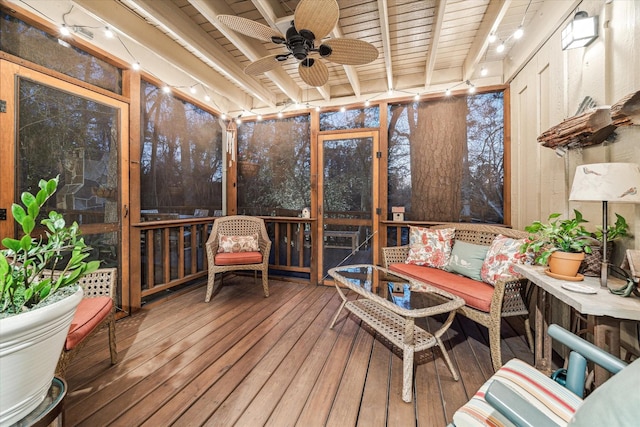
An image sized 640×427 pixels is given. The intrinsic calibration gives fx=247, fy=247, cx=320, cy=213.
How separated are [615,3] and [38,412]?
10.4 ft

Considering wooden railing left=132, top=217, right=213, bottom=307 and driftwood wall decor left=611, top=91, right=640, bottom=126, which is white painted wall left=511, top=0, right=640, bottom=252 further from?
wooden railing left=132, top=217, right=213, bottom=307

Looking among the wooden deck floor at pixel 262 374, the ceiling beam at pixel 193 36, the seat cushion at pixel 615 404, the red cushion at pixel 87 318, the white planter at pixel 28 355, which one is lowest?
the wooden deck floor at pixel 262 374

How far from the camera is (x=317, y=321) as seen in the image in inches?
98.7

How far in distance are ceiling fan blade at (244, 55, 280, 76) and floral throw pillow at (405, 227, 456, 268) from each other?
2328 millimetres

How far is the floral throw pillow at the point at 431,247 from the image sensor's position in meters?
2.68

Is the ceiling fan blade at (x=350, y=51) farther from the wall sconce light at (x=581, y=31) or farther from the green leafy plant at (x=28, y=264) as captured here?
the green leafy plant at (x=28, y=264)

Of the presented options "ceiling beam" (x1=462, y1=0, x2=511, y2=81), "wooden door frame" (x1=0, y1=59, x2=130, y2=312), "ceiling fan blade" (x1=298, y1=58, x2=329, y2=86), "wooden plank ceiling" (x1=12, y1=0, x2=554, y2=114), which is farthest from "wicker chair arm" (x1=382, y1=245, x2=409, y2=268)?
"wooden door frame" (x1=0, y1=59, x2=130, y2=312)

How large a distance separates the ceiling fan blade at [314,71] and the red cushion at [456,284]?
2.08 metres

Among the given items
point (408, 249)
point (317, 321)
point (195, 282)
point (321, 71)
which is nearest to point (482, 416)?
point (317, 321)

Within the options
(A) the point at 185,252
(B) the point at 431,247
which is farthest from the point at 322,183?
(A) the point at 185,252

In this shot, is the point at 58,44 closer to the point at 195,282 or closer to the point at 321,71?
the point at 321,71

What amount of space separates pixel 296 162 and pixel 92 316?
2.90 m

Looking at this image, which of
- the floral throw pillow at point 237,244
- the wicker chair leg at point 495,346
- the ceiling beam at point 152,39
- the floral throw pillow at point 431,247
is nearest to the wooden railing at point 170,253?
the floral throw pillow at point 237,244

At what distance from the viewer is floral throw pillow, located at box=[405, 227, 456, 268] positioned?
8.80ft
